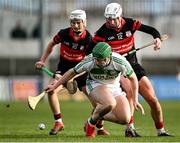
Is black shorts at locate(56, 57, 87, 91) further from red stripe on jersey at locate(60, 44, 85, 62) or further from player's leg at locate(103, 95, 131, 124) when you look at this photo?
player's leg at locate(103, 95, 131, 124)

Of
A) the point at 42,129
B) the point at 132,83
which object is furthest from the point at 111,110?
the point at 42,129

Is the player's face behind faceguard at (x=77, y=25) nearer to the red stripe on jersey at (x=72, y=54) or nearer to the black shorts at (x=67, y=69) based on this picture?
the red stripe on jersey at (x=72, y=54)

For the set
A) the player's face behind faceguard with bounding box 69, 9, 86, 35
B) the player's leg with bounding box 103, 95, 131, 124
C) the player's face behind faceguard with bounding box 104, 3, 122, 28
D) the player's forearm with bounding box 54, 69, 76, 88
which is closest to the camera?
the player's forearm with bounding box 54, 69, 76, 88

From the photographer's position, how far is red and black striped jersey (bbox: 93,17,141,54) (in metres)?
16.5

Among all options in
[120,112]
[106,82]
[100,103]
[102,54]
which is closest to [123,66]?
[102,54]

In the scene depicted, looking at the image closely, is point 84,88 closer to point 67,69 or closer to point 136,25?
point 67,69

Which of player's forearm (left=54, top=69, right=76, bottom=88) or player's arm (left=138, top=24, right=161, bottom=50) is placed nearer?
player's forearm (left=54, top=69, right=76, bottom=88)

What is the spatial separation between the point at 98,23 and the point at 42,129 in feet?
108

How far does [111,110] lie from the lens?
1545cm

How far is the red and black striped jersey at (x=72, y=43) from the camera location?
17172mm

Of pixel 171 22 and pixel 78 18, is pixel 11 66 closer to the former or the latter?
pixel 171 22

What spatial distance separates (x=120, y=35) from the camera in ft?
54.0

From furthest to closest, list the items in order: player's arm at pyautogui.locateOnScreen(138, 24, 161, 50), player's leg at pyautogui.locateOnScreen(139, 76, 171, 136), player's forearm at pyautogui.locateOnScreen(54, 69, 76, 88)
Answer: player's arm at pyautogui.locateOnScreen(138, 24, 161, 50) < player's leg at pyautogui.locateOnScreen(139, 76, 171, 136) < player's forearm at pyautogui.locateOnScreen(54, 69, 76, 88)

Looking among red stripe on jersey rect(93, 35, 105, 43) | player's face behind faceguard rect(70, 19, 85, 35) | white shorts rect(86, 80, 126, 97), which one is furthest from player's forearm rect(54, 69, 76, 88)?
player's face behind faceguard rect(70, 19, 85, 35)
